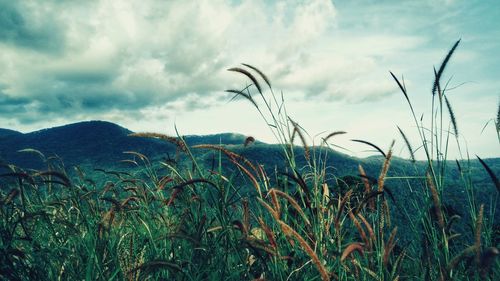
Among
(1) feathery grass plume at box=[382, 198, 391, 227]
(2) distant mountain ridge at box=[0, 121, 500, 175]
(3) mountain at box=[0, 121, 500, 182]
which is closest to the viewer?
(1) feathery grass plume at box=[382, 198, 391, 227]

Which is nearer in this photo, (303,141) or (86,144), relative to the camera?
(303,141)

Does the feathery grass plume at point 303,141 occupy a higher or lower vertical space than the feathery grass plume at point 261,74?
lower

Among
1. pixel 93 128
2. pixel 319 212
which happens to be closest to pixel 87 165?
pixel 93 128

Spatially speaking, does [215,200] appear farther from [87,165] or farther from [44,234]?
[87,165]

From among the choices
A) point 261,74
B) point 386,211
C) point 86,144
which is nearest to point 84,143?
point 86,144

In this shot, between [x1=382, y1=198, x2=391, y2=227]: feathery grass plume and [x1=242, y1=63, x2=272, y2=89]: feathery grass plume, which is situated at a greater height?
[x1=242, y1=63, x2=272, y2=89]: feathery grass plume

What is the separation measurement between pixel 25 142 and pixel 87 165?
13.1 metres

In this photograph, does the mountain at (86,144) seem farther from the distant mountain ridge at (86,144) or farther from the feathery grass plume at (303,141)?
the feathery grass plume at (303,141)

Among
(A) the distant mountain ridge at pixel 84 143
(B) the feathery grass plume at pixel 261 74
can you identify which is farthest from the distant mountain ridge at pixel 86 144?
(B) the feathery grass plume at pixel 261 74

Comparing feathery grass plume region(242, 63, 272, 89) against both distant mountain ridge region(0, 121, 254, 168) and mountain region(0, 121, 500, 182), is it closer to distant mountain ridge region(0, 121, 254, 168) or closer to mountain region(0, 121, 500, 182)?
mountain region(0, 121, 500, 182)

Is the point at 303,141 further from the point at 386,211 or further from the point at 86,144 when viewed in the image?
the point at 86,144

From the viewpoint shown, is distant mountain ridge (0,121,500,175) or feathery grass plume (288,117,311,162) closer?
feathery grass plume (288,117,311,162)

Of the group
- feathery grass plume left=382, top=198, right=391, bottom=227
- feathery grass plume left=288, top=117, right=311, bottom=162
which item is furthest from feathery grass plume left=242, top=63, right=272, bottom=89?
feathery grass plume left=382, top=198, right=391, bottom=227

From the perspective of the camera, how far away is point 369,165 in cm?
2172
